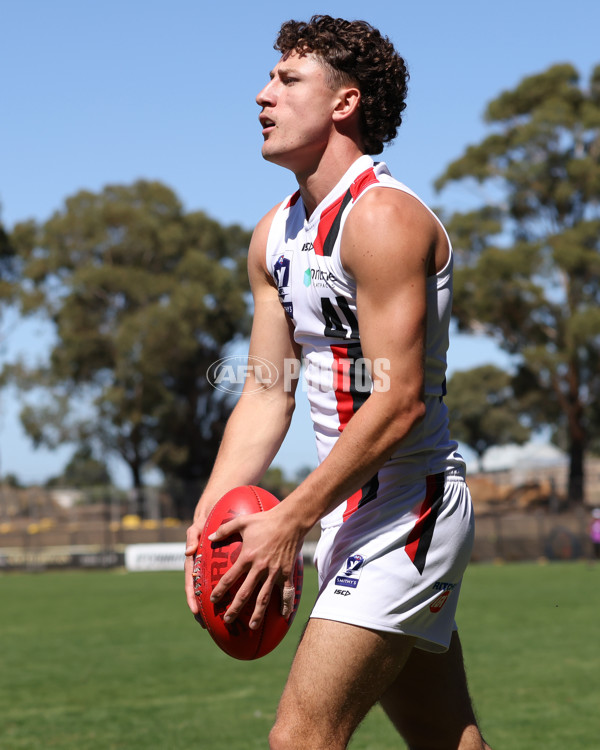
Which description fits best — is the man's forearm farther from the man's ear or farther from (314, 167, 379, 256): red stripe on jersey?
the man's ear

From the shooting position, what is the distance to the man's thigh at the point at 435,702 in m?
3.10

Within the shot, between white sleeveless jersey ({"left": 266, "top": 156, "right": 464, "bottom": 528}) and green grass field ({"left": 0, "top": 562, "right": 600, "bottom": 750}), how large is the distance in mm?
4038

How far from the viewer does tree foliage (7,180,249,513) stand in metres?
46.6

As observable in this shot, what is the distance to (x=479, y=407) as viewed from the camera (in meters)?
88.1

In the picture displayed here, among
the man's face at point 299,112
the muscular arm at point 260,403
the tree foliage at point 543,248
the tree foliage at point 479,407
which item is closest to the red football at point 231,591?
the muscular arm at point 260,403

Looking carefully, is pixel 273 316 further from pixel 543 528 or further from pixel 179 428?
pixel 179 428

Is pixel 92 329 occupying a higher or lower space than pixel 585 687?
higher

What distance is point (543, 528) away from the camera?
29703 mm

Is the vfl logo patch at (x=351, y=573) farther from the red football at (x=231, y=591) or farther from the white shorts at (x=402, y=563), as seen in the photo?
the red football at (x=231, y=591)

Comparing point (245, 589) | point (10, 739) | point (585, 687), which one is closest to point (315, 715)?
point (245, 589)

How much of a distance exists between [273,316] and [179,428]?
158 feet

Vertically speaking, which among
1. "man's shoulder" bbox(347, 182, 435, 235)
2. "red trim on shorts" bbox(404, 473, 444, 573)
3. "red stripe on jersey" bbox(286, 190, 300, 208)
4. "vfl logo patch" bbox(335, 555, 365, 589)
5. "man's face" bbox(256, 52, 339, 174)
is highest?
"man's face" bbox(256, 52, 339, 174)

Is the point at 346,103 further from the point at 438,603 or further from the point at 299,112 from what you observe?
the point at 438,603

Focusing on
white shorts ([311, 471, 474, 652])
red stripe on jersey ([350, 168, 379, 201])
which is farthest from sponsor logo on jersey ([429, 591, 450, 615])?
red stripe on jersey ([350, 168, 379, 201])
